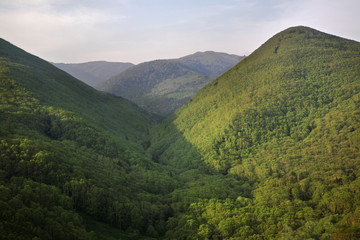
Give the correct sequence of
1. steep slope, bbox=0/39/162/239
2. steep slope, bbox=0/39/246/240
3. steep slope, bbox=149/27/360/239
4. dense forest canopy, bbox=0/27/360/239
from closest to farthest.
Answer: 1. steep slope, bbox=0/39/162/239
2. steep slope, bbox=0/39/246/240
3. dense forest canopy, bbox=0/27/360/239
4. steep slope, bbox=149/27/360/239

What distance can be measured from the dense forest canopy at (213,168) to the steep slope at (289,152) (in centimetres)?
54

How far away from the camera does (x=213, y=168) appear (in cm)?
15100

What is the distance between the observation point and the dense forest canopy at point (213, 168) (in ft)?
242

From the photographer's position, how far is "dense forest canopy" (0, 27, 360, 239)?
242 ft

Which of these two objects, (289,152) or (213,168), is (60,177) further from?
(289,152)

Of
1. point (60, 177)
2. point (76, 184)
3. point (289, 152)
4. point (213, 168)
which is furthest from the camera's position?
point (213, 168)

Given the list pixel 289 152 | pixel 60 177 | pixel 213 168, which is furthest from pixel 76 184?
pixel 289 152

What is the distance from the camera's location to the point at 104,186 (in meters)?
99.3

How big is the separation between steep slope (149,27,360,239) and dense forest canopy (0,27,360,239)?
0.54 meters

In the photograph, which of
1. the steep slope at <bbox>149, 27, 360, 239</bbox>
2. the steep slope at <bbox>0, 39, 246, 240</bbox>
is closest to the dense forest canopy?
the steep slope at <bbox>0, 39, 246, 240</bbox>

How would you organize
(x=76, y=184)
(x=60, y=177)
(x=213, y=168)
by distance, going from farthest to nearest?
(x=213, y=168)
(x=60, y=177)
(x=76, y=184)

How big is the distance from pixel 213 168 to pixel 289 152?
151 feet

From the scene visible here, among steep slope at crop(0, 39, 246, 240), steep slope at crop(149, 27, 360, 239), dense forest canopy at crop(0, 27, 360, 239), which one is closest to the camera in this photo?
steep slope at crop(0, 39, 246, 240)

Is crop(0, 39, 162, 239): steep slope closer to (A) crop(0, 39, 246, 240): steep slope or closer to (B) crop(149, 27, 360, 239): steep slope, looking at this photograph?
(A) crop(0, 39, 246, 240): steep slope
